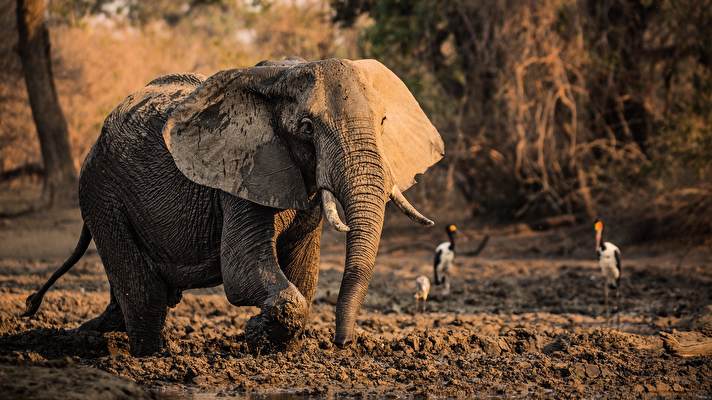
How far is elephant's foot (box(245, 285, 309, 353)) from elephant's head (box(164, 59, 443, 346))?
0.29m

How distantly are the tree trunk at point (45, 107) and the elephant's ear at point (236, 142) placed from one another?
11.2 meters

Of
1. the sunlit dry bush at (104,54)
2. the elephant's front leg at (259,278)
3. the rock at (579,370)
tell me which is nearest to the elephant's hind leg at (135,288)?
the elephant's front leg at (259,278)

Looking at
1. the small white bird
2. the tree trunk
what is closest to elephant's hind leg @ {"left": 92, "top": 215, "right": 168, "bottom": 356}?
the small white bird

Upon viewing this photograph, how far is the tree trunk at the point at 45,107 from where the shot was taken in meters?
17.4

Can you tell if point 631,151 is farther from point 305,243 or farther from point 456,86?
point 305,243

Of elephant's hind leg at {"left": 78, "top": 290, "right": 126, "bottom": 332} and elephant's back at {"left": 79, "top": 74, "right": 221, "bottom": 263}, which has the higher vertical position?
elephant's back at {"left": 79, "top": 74, "right": 221, "bottom": 263}

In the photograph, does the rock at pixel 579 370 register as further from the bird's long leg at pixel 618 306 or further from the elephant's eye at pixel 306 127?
the bird's long leg at pixel 618 306

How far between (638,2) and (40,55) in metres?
9.24

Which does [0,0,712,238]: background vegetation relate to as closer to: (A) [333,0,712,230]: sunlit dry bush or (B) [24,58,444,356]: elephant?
(A) [333,0,712,230]: sunlit dry bush

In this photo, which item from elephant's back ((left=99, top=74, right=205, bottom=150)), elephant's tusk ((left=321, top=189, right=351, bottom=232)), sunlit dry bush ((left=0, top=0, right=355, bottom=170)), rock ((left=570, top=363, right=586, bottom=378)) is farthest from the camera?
sunlit dry bush ((left=0, top=0, right=355, bottom=170))

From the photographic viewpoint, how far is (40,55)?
17453 millimetres

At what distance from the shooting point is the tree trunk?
1736cm

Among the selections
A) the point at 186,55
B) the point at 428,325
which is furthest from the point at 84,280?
the point at 186,55

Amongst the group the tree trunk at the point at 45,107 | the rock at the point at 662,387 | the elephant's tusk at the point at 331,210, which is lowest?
the rock at the point at 662,387
